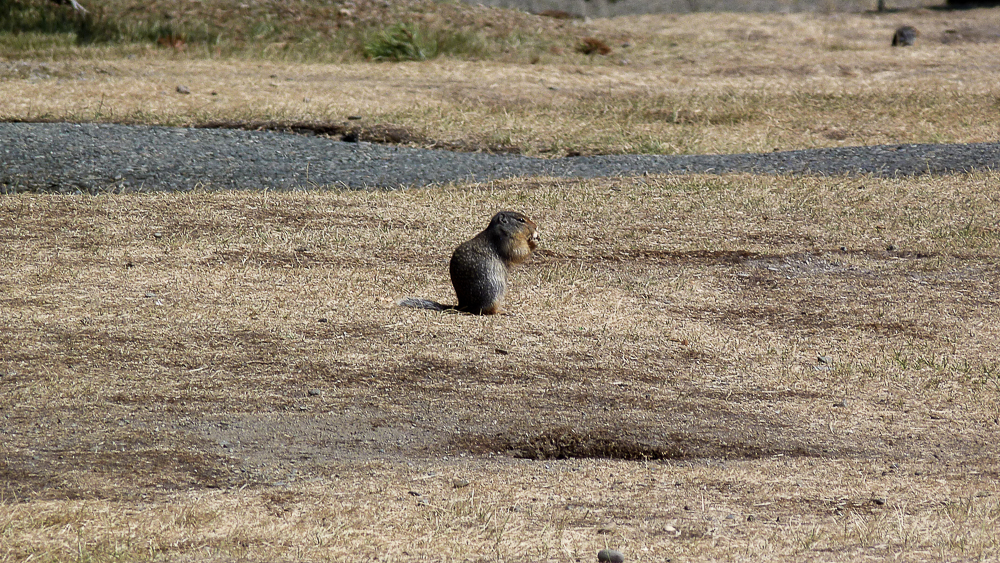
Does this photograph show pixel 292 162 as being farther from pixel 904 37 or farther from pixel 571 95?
pixel 904 37

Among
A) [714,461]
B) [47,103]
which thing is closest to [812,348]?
[714,461]

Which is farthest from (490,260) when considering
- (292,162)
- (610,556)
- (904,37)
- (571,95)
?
(904,37)

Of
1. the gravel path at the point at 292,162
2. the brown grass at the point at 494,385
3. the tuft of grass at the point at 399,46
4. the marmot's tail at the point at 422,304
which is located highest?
the tuft of grass at the point at 399,46

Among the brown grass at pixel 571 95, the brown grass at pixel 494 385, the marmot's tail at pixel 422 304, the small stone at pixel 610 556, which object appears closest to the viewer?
the small stone at pixel 610 556

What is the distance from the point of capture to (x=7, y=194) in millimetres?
9398

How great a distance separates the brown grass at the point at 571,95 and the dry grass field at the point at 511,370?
144 millimetres

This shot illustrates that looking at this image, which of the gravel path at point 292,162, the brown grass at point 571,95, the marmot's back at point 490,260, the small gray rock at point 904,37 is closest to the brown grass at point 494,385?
the marmot's back at point 490,260

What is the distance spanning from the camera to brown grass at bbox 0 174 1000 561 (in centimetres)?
415

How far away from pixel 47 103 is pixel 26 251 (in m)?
5.39

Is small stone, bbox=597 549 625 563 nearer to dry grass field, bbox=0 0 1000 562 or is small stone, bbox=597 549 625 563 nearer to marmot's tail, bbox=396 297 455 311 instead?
dry grass field, bbox=0 0 1000 562

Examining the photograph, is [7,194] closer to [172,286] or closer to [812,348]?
[172,286]

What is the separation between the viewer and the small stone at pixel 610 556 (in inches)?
150

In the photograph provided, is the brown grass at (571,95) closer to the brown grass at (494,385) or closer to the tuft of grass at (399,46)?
the tuft of grass at (399,46)

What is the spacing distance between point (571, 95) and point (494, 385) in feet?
30.4
